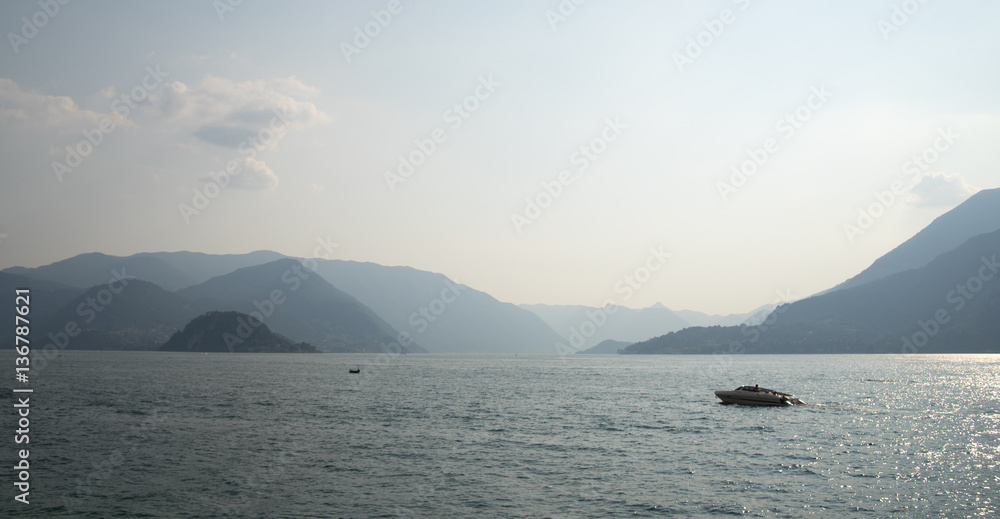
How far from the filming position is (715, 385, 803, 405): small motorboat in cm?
8962

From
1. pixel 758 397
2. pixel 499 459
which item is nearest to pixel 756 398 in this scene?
pixel 758 397

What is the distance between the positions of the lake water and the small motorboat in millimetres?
2980

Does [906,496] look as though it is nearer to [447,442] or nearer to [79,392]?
[447,442]

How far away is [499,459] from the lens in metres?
49.1

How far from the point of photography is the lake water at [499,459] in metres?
35.8

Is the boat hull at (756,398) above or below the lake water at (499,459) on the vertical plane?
below

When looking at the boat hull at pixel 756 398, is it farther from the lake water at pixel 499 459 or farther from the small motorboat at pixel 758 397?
the lake water at pixel 499 459

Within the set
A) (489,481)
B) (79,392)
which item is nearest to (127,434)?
(489,481)

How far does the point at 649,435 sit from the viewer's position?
6169 cm

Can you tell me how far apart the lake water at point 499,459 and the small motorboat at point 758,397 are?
298 centimetres

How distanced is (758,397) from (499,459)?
59.0 m

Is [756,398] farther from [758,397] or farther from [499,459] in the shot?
[499,459]

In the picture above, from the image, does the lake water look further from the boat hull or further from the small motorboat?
the small motorboat

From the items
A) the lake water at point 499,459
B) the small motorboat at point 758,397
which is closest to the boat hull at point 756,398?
the small motorboat at point 758,397
